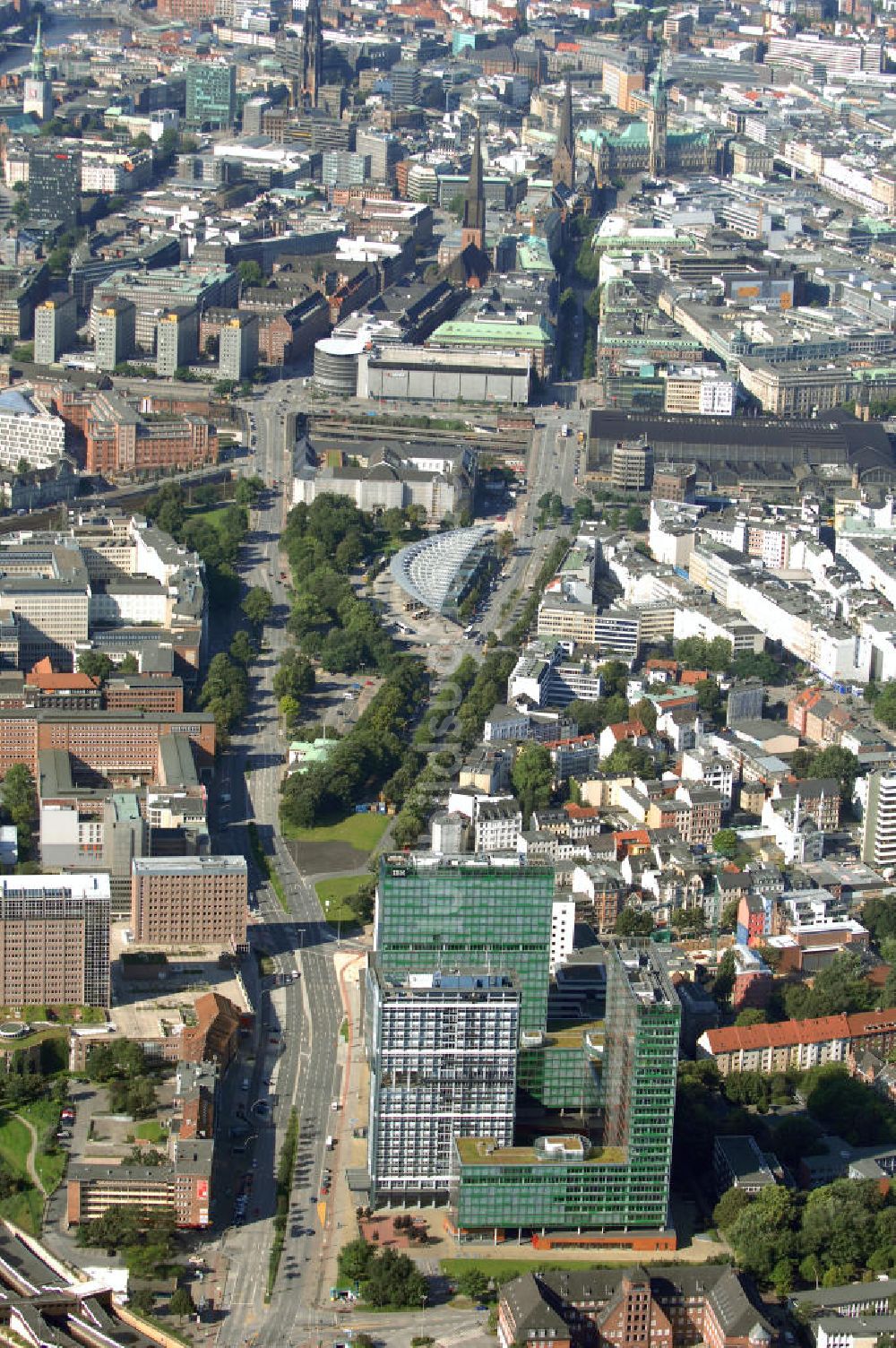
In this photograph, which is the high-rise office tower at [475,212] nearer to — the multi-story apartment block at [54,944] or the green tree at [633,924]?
the green tree at [633,924]

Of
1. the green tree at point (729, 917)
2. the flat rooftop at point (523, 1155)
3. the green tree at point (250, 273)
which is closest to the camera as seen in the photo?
the flat rooftop at point (523, 1155)

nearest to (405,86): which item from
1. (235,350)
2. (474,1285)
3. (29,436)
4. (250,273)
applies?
(250,273)

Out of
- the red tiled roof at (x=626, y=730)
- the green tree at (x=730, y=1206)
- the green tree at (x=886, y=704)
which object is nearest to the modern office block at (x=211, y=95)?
the green tree at (x=886, y=704)

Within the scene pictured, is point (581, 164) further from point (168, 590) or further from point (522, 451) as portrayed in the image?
point (168, 590)

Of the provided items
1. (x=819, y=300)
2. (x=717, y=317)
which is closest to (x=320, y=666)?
(x=717, y=317)

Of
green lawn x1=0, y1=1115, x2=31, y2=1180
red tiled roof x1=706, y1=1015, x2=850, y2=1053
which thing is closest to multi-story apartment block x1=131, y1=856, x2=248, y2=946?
green lawn x1=0, y1=1115, x2=31, y2=1180
